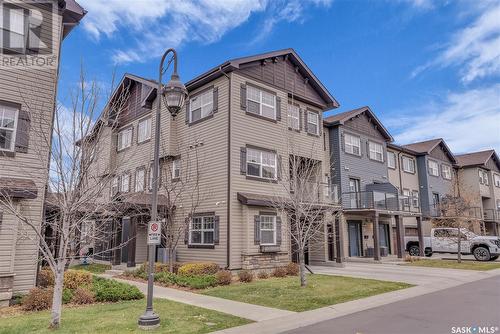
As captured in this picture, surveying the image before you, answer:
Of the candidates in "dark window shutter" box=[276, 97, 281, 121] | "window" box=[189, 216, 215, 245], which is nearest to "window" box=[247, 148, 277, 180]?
"dark window shutter" box=[276, 97, 281, 121]

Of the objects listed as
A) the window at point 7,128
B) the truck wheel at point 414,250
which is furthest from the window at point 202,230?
the truck wheel at point 414,250

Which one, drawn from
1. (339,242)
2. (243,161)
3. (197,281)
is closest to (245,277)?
(197,281)

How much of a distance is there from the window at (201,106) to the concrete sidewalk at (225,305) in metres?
9.47

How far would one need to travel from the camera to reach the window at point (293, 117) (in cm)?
2064

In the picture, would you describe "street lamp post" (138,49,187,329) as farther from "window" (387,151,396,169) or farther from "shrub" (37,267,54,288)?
"window" (387,151,396,169)

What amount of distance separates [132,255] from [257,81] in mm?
10872

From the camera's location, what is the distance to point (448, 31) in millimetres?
16125

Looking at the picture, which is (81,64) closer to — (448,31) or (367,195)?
(448,31)

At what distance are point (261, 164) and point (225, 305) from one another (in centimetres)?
927

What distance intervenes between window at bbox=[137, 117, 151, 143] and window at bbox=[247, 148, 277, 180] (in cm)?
752

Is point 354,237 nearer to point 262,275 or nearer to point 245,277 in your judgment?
point 262,275

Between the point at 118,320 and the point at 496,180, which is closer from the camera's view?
the point at 118,320

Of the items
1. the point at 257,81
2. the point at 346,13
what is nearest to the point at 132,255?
the point at 257,81

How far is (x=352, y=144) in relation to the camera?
88.3 ft
